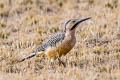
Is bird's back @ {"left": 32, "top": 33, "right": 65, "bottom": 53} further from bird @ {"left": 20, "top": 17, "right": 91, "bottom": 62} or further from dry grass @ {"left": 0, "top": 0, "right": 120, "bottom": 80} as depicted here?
dry grass @ {"left": 0, "top": 0, "right": 120, "bottom": 80}

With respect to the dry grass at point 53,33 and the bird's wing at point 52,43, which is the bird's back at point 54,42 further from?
the dry grass at point 53,33

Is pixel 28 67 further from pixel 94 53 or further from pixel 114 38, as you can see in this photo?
pixel 114 38

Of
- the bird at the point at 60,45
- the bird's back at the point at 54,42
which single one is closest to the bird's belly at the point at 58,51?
the bird at the point at 60,45

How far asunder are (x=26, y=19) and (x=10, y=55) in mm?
Answer: 3538

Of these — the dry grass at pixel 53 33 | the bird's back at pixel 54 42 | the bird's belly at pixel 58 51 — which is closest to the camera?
the dry grass at pixel 53 33

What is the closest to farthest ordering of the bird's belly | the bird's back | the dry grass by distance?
the dry grass, the bird's belly, the bird's back

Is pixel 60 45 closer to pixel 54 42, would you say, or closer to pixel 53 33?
pixel 54 42

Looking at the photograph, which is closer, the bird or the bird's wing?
the bird

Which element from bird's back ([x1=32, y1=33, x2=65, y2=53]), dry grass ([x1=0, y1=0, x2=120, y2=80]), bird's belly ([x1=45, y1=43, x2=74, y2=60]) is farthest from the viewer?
bird's back ([x1=32, y1=33, x2=65, y2=53])

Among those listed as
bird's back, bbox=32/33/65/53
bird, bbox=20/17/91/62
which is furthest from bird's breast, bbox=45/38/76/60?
bird's back, bbox=32/33/65/53

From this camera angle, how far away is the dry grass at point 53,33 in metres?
9.10

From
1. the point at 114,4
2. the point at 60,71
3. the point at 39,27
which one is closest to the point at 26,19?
the point at 39,27

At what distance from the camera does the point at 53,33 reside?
1285 centimetres

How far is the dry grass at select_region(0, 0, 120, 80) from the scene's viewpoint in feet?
29.9
